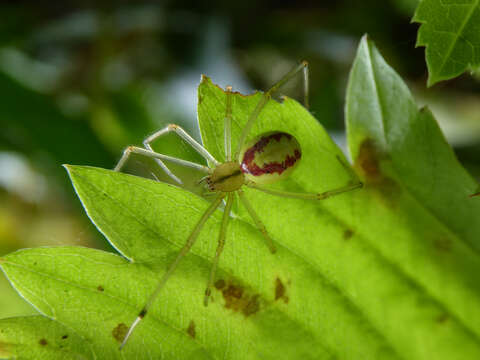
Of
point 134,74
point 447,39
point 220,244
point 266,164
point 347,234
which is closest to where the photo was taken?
point 447,39

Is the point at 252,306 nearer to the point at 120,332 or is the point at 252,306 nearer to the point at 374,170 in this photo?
the point at 120,332

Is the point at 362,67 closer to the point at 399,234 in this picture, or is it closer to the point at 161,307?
the point at 399,234

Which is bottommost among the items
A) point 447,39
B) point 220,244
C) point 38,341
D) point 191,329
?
point 38,341

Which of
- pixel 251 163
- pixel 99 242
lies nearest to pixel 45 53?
pixel 99 242

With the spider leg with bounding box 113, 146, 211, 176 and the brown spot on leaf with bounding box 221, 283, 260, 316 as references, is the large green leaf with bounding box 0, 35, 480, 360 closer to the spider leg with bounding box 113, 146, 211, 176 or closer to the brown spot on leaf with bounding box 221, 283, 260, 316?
the brown spot on leaf with bounding box 221, 283, 260, 316

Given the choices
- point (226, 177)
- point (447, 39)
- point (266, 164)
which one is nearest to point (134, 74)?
point (226, 177)

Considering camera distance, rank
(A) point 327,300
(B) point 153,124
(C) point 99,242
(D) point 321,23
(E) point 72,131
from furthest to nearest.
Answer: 1. (D) point 321,23
2. (B) point 153,124
3. (E) point 72,131
4. (C) point 99,242
5. (A) point 327,300
